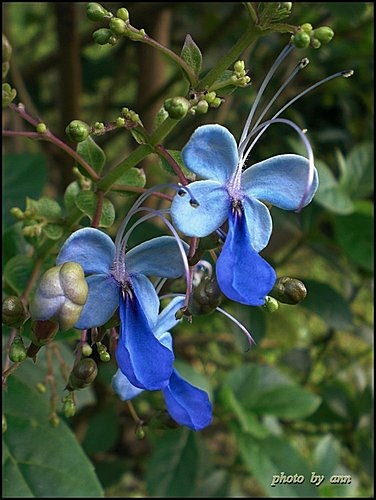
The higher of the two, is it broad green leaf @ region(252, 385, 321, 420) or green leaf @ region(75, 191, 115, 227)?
green leaf @ region(75, 191, 115, 227)

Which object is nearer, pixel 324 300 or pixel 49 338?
pixel 49 338

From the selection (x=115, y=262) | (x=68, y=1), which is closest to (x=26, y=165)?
(x=68, y=1)

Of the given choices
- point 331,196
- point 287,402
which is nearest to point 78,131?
point 331,196

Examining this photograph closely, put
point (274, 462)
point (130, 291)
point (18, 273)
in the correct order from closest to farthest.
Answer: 1. point (130, 291)
2. point (18, 273)
3. point (274, 462)

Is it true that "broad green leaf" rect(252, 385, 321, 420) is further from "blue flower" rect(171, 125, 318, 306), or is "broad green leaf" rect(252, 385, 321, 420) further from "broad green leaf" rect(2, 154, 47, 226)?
"blue flower" rect(171, 125, 318, 306)

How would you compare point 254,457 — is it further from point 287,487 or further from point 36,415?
point 36,415

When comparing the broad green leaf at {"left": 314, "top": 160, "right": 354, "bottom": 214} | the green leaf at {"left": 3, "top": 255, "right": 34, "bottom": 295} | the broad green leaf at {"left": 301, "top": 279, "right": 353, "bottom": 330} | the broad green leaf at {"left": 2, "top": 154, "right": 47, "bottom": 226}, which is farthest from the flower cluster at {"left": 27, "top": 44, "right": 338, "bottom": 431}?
the broad green leaf at {"left": 301, "top": 279, "right": 353, "bottom": 330}

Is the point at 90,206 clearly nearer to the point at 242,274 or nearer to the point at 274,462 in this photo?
the point at 242,274
